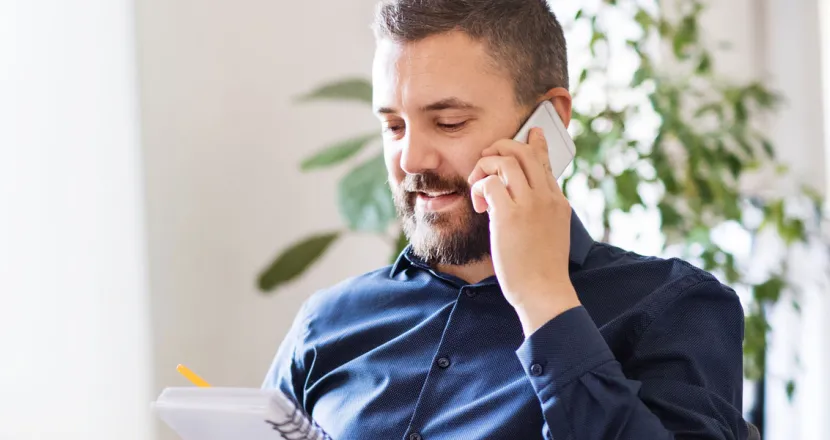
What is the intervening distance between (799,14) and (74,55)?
3.22 metres

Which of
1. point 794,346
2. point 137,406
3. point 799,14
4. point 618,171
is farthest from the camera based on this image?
point 799,14

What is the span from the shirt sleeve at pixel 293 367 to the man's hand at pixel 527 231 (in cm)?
44

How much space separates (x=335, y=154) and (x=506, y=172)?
104cm

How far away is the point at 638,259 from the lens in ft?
4.40

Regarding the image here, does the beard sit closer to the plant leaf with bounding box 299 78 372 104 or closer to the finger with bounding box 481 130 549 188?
the finger with bounding box 481 130 549 188

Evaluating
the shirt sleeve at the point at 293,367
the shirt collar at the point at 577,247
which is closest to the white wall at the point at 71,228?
the shirt sleeve at the point at 293,367

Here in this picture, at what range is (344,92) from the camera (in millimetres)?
2162

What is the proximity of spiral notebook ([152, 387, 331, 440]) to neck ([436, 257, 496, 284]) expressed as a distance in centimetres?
42

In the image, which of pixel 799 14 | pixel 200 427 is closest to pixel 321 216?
pixel 200 427

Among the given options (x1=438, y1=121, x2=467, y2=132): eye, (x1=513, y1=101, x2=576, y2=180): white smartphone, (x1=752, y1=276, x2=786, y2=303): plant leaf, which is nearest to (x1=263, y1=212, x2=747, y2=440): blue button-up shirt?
(x1=513, y1=101, x2=576, y2=180): white smartphone

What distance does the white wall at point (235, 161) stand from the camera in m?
2.10

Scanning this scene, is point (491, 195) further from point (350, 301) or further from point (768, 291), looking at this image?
point (768, 291)

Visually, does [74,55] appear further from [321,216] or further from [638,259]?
[638,259]

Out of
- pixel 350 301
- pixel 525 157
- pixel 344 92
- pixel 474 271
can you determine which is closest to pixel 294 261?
pixel 344 92
